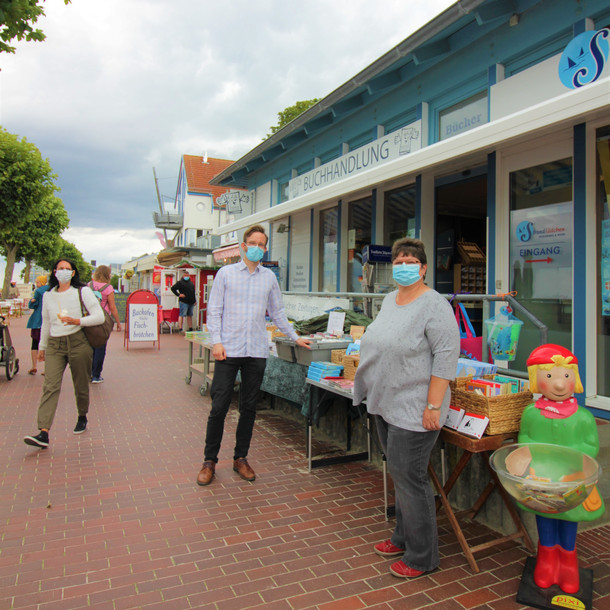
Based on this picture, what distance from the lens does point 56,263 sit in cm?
518

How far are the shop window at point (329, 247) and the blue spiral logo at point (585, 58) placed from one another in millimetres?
5823

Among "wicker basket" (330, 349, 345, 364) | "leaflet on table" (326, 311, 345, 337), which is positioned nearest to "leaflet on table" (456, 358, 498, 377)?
"wicker basket" (330, 349, 345, 364)

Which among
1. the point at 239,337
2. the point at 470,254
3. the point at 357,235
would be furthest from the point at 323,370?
the point at 357,235

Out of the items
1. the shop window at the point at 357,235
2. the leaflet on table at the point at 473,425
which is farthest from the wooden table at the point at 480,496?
the shop window at the point at 357,235

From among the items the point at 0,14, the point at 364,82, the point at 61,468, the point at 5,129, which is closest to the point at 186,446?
the point at 61,468

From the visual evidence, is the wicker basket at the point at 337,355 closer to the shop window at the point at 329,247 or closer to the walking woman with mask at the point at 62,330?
the walking woman with mask at the point at 62,330

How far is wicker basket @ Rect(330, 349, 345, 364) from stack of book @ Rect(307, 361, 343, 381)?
0.12 m

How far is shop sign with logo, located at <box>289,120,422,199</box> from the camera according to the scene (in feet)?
21.2

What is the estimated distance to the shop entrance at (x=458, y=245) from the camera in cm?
839

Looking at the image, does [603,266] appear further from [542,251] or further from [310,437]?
[310,437]

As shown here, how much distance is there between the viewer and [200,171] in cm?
3656

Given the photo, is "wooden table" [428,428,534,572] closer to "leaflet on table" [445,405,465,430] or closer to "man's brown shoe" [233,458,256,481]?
"leaflet on table" [445,405,465,430]

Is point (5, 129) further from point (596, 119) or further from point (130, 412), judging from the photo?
point (596, 119)

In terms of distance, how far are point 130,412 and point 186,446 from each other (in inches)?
Result: 68.6
